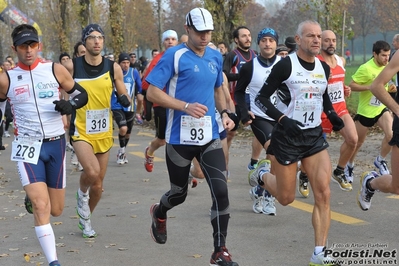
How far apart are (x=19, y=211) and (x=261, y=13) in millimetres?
73848

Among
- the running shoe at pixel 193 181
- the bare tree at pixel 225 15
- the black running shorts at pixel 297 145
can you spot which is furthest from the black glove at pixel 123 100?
the bare tree at pixel 225 15

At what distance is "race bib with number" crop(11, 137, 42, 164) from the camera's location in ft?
19.9

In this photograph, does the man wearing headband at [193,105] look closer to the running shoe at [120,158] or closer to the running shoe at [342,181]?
the running shoe at [342,181]

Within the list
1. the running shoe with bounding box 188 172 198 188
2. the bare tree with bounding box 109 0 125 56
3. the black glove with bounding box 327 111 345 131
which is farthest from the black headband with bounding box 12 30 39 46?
the bare tree with bounding box 109 0 125 56

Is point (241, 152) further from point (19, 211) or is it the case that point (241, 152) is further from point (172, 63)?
point (172, 63)

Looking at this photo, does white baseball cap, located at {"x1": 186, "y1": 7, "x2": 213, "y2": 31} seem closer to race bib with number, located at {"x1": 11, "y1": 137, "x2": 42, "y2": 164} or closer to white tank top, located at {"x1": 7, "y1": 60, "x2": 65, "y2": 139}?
white tank top, located at {"x1": 7, "y1": 60, "x2": 65, "y2": 139}

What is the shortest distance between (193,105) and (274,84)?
83cm

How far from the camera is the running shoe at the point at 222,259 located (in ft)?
19.3

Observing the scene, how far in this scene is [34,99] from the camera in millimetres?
6129

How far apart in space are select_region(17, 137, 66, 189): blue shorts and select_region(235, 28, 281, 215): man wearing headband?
97.9 inches

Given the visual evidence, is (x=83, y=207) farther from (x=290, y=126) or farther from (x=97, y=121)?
(x=290, y=126)

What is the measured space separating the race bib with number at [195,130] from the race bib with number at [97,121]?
5.95 feet

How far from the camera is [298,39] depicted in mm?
6484

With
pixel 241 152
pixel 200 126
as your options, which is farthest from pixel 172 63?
→ pixel 241 152
